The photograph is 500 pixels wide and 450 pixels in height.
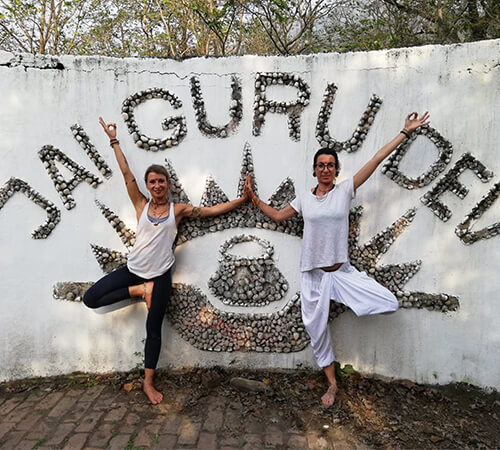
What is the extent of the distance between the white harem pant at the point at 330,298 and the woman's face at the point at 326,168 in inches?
21.5

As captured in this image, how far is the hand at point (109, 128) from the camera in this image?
246cm

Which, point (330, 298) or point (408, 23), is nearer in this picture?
point (330, 298)

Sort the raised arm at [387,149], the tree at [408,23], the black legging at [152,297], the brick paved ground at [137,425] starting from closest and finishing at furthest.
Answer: the brick paved ground at [137,425] < the raised arm at [387,149] < the black legging at [152,297] < the tree at [408,23]

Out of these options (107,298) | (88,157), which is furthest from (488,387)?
(88,157)

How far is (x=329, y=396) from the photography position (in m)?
2.35

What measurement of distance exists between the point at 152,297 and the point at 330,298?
1.12m

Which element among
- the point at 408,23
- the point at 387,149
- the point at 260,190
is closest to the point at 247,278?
the point at 260,190

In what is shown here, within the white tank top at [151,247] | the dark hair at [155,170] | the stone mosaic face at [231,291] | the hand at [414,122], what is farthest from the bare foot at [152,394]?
the hand at [414,122]

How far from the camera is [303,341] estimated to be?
2584 millimetres

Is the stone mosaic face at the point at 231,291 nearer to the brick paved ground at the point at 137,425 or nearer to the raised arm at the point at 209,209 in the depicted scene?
the raised arm at the point at 209,209

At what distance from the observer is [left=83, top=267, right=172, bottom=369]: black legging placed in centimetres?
244

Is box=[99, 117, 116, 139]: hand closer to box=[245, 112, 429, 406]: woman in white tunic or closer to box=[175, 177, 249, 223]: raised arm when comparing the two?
box=[175, 177, 249, 223]: raised arm

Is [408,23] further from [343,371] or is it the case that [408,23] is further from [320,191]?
[343,371]

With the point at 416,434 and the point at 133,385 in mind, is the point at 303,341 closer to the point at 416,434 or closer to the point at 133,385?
the point at 416,434
